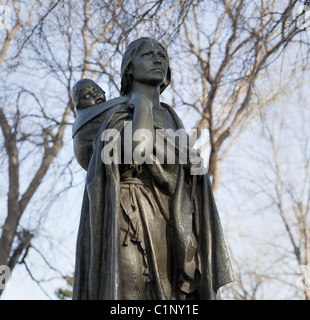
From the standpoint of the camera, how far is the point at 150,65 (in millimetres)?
4699

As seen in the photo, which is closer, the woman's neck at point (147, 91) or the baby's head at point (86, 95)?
the woman's neck at point (147, 91)

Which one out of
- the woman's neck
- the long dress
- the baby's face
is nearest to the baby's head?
the baby's face

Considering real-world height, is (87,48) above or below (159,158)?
above

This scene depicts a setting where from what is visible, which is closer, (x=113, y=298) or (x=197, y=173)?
(x=113, y=298)

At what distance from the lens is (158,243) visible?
4.21 meters

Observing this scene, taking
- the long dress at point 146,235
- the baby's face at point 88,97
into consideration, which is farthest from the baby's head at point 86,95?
the long dress at point 146,235

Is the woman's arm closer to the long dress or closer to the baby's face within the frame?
the long dress

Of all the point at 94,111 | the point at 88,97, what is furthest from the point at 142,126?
the point at 88,97

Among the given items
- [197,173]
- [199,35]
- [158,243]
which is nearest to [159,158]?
[197,173]

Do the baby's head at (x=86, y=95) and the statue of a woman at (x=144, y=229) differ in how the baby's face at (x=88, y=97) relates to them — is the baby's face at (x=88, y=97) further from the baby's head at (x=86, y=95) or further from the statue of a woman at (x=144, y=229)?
the statue of a woman at (x=144, y=229)

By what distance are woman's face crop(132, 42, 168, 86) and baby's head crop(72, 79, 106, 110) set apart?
1.02ft

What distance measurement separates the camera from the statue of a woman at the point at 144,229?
4039mm
